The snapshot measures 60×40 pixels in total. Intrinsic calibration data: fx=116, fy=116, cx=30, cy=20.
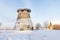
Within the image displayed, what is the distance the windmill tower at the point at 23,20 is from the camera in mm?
30750

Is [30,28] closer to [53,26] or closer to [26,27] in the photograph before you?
[26,27]

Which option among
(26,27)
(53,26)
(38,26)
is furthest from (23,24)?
(53,26)

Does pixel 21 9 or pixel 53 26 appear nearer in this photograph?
pixel 21 9

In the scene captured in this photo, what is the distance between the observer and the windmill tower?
101ft

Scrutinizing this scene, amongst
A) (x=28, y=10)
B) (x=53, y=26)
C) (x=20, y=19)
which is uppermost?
(x=28, y=10)

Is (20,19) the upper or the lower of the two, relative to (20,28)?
upper

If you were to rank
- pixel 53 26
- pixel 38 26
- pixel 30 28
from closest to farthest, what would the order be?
1. pixel 30 28
2. pixel 38 26
3. pixel 53 26

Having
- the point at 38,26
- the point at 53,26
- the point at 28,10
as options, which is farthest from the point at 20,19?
the point at 53,26

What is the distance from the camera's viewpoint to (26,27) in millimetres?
30812

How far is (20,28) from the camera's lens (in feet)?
101

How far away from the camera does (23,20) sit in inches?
1224

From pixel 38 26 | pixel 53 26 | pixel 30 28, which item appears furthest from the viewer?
pixel 53 26

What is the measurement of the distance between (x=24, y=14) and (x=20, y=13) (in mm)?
1182

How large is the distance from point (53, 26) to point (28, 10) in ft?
54.5
